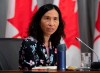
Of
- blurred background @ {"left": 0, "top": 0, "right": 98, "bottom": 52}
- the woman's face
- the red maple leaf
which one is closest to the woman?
the woman's face

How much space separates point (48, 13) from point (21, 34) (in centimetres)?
58

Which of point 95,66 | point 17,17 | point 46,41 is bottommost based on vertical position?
point 95,66

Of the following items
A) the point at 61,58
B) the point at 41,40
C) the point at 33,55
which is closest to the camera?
the point at 61,58

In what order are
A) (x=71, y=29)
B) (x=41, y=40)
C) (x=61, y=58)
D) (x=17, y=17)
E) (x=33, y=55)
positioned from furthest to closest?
(x=71, y=29) < (x=17, y=17) < (x=41, y=40) < (x=33, y=55) < (x=61, y=58)

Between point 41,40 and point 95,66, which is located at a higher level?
point 41,40

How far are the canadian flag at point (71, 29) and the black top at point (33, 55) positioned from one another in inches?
24.3

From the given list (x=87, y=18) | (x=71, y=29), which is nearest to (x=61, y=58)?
(x=71, y=29)

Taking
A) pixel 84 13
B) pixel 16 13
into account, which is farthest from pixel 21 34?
pixel 84 13

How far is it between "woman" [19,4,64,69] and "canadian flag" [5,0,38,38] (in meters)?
0.39

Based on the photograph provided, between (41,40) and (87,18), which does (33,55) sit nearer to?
(41,40)

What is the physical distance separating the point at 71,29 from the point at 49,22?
0.71m

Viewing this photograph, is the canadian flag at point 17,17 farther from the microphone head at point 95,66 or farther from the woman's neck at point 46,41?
the microphone head at point 95,66

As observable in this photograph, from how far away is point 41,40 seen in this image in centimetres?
238

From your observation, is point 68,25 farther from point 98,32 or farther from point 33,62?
point 33,62
